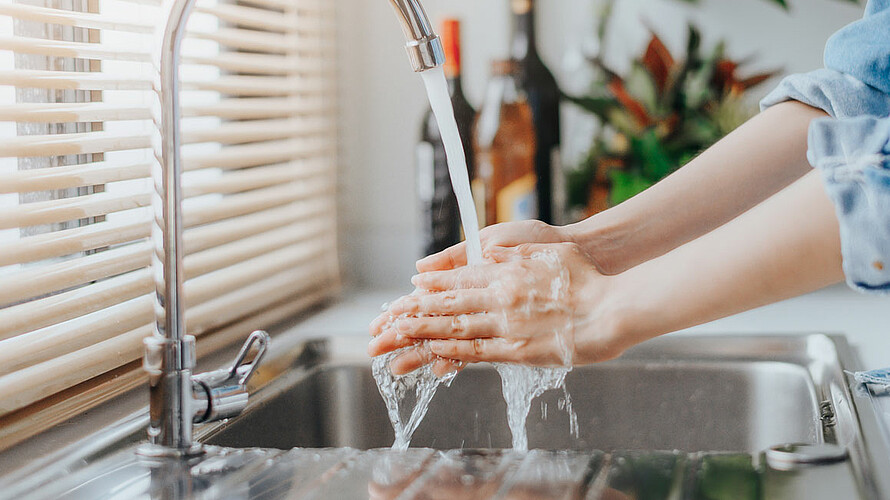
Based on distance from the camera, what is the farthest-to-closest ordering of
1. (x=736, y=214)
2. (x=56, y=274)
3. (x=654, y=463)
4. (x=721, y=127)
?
1. (x=721, y=127)
2. (x=736, y=214)
3. (x=56, y=274)
4. (x=654, y=463)

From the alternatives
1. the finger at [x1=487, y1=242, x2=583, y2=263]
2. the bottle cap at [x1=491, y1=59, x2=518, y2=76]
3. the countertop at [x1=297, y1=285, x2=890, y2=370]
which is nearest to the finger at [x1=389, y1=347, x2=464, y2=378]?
the finger at [x1=487, y1=242, x2=583, y2=263]

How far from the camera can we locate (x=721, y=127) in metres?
1.42

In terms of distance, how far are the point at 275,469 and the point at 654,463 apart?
0.29 metres

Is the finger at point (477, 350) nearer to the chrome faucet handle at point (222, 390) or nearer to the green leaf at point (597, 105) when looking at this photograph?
the chrome faucet handle at point (222, 390)

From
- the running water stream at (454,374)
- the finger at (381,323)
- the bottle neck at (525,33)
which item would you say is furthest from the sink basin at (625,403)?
the bottle neck at (525,33)

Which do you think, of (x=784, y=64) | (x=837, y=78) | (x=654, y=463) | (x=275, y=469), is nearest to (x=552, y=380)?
(x=654, y=463)

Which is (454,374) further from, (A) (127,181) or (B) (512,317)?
(A) (127,181)

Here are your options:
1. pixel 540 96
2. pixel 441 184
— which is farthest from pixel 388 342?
pixel 540 96

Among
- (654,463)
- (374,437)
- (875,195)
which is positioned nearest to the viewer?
(875,195)

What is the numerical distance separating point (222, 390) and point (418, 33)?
0.34 m

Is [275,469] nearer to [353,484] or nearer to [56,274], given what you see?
[353,484]

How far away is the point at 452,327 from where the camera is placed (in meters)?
0.82

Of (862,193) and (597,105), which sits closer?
(862,193)

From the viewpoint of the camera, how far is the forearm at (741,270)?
0.65m
